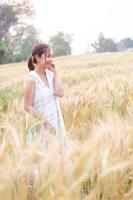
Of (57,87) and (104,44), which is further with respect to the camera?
(104,44)

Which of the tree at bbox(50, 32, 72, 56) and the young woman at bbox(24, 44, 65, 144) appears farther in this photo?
the tree at bbox(50, 32, 72, 56)

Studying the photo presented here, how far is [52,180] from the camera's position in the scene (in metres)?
1.09

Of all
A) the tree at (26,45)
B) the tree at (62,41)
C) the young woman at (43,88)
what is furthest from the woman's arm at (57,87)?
the tree at (62,41)

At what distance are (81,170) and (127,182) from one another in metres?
0.28

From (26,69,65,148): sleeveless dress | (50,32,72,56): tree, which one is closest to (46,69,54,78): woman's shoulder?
(26,69,65,148): sleeveless dress

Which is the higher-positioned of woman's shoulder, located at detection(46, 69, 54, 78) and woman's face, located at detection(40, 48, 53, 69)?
woman's face, located at detection(40, 48, 53, 69)

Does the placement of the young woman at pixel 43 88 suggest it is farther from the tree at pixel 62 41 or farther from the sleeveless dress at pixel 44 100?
the tree at pixel 62 41

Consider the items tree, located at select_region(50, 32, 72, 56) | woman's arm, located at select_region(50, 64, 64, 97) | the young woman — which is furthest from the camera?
tree, located at select_region(50, 32, 72, 56)

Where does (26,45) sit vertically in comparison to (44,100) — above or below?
below

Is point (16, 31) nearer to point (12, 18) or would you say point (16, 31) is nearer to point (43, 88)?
point (12, 18)

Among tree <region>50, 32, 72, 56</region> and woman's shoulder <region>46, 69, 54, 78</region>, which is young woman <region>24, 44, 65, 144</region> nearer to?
woman's shoulder <region>46, 69, 54, 78</region>

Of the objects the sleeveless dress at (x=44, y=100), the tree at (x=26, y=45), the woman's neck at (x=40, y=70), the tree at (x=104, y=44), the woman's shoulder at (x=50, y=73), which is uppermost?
the woman's neck at (x=40, y=70)

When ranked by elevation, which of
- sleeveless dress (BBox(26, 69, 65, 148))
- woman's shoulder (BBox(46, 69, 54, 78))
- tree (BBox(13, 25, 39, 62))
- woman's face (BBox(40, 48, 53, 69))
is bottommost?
tree (BBox(13, 25, 39, 62))

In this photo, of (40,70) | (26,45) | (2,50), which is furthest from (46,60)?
(26,45)
